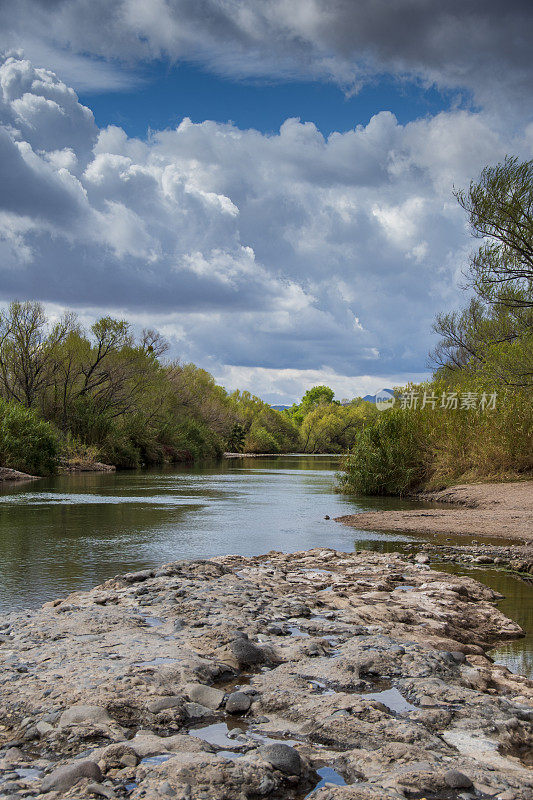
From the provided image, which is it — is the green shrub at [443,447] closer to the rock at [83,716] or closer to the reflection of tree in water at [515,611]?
the reflection of tree in water at [515,611]

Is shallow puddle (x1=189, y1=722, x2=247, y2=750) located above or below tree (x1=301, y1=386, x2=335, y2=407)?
below

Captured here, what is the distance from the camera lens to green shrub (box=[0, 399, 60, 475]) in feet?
83.6

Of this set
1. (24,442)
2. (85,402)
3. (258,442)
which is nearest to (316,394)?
(258,442)

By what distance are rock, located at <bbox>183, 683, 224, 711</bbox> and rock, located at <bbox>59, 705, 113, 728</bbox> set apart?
1.78 feet

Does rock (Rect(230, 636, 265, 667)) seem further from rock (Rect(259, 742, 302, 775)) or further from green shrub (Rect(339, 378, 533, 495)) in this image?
green shrub (Rect(339, 378, 533, 495))

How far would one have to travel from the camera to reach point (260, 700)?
377 cm

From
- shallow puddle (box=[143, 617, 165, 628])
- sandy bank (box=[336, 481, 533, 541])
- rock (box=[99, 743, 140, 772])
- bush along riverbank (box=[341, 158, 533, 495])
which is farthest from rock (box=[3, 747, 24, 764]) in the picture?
bush along riverbank (box=[341, 158, 533, 495])

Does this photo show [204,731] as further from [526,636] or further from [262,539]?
[262,539]

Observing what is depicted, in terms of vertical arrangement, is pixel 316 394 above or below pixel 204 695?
above

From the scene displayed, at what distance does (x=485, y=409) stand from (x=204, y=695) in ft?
58.1

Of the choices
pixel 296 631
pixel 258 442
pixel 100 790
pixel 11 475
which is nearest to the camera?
pixel 100 790

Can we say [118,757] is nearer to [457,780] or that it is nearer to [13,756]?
[13,756]

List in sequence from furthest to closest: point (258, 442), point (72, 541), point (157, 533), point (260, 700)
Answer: point (258, 442), point (157, 533), point (72, 541), point (260, 700)

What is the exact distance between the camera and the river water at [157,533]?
7.61m
